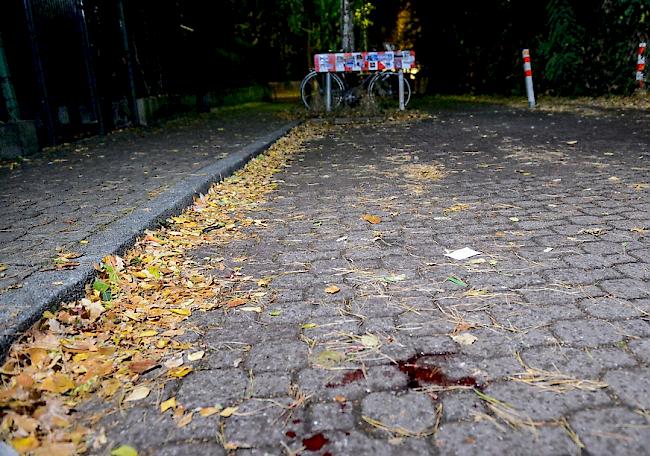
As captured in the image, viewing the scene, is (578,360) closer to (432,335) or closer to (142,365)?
(432,335)

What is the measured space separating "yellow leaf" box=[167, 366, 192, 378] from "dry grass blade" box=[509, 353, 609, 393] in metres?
1.16

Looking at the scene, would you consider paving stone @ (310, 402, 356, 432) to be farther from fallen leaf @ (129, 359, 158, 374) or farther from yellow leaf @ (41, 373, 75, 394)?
yellow leaf @ (41, 373, 75, 394)

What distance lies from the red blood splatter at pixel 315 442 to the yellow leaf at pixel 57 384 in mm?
882

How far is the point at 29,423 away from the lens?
1.63 meters

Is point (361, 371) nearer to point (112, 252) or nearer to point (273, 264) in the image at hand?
point (273, 264)

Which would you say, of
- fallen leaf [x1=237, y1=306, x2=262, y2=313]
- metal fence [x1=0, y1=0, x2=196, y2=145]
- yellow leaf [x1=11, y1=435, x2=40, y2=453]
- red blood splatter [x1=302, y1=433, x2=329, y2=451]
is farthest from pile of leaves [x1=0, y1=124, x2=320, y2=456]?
metal fence [x1=0, y1=0, x2=196, y2=145]

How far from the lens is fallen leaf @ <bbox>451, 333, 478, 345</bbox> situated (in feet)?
6.73

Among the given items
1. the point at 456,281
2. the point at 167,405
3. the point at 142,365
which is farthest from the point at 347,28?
the point at 167,405

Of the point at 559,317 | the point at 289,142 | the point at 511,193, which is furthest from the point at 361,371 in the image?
the point at 289,142

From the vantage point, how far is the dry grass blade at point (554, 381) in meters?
1.73

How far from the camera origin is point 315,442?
1551 millimetres

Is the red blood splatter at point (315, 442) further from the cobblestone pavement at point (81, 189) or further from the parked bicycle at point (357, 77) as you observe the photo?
the parked bicycle at point (357, 77)

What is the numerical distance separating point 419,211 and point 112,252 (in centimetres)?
217

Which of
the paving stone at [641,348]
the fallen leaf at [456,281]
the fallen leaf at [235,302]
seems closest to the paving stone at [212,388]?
the fallen leaf at [235,302]
